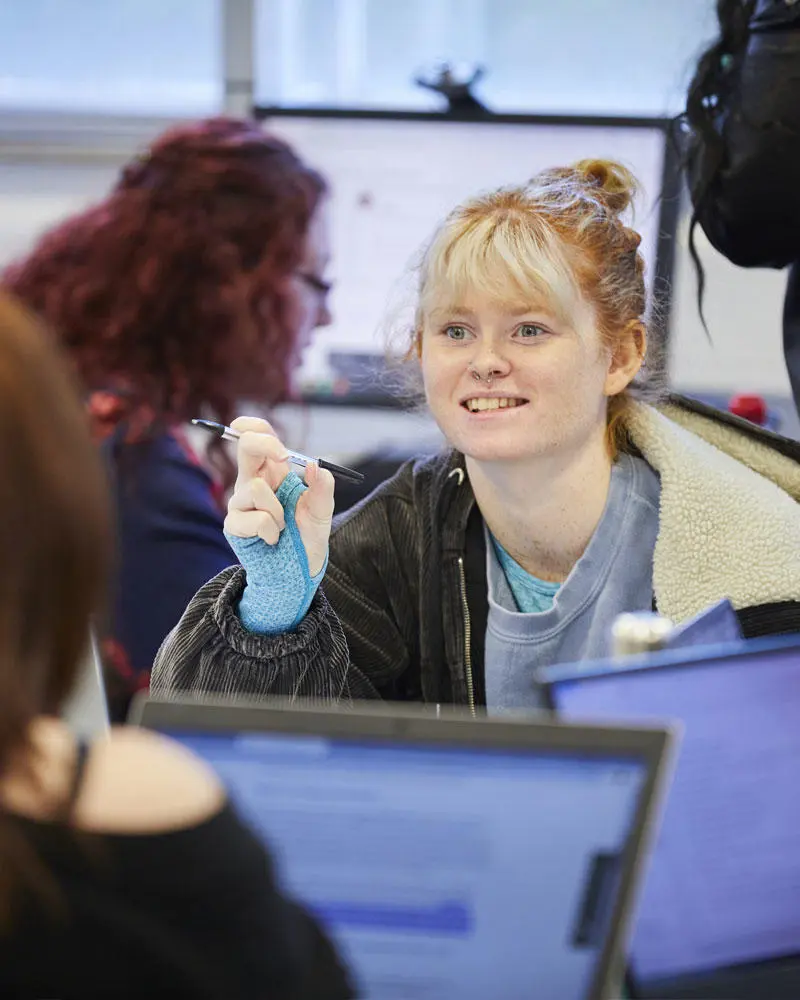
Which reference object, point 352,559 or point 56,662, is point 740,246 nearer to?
point 352,559

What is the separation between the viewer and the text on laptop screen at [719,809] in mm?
713

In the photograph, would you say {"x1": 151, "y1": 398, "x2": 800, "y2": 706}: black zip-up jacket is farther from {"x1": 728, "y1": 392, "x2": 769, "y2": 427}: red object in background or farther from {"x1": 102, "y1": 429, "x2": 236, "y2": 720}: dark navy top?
{"x1": 728, "y1": 392, "x2": 769, "y2": 427}: red object in background

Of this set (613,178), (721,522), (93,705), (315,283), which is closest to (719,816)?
(93,705)

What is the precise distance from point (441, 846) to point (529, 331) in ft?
2.67

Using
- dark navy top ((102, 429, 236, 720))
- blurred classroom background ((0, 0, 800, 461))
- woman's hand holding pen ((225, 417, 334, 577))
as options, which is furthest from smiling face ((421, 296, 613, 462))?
blurred classroom background ((0, 0, 800, 461))

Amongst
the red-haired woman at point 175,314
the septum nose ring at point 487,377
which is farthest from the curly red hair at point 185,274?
the septum nose ring at point 487,377

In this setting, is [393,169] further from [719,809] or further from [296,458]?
[719,809]

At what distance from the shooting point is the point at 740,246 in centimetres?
158

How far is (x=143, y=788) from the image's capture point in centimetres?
60

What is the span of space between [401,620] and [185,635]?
0.27m

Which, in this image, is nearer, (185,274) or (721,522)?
(721,522)

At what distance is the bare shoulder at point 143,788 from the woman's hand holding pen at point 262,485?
54cm

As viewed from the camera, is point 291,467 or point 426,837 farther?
point 291,467

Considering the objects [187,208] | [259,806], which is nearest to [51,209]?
[187,208]
